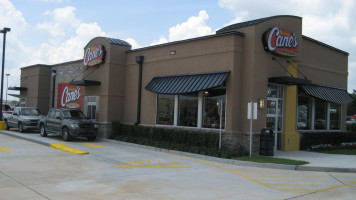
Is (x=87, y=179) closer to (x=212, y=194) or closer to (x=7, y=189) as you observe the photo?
(x=7, y=189)

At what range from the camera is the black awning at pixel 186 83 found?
1548 cm

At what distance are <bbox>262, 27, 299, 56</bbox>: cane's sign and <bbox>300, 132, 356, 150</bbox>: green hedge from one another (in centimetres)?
448

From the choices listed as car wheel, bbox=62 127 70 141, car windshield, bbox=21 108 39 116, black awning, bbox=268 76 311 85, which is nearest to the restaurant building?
black awning, bbox=268 76 311 85

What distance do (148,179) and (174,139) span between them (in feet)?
23.6

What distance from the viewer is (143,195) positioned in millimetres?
7898

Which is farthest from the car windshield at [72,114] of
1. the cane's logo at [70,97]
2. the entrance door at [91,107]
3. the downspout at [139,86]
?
the cane's logo at [70,97]

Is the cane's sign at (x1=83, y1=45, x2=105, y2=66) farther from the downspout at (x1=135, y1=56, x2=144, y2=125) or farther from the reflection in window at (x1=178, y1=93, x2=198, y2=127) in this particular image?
the reflection in window at (x1=178, y1=93, x2=198, y2=127)

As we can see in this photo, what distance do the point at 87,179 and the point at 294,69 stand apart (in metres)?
12.3

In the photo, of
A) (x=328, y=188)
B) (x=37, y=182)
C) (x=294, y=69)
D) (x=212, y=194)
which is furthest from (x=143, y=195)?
(x=294, y=69)

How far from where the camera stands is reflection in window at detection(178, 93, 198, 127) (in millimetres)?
17169

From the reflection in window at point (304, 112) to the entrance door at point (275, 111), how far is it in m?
1.92

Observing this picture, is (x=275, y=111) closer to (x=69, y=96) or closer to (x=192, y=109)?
(x=192, y=109)

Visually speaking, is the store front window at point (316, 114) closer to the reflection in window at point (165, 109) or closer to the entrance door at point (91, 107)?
the reflection in window at point (165, 109)

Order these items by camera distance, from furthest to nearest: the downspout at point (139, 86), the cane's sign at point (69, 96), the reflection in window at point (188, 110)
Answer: the cane's sign at point (69, 96), the downspout at point (139, 86), the reflection in window at point (188, 110)
